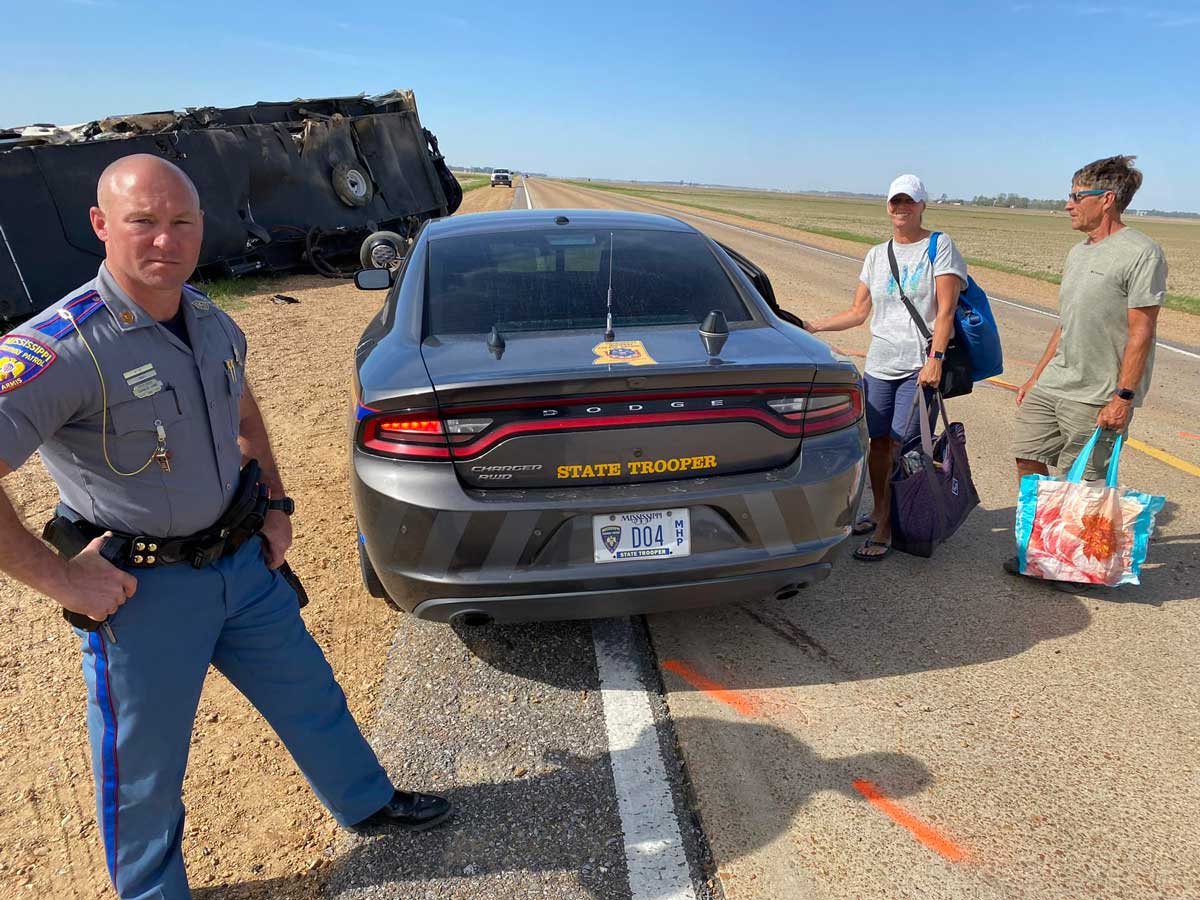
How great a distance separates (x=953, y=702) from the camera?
9.16 ft

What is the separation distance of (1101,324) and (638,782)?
287 cm

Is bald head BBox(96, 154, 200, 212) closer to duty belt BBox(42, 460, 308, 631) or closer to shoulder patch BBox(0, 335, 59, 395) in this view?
shoulder patch BBox(0, 335, 59, 395)

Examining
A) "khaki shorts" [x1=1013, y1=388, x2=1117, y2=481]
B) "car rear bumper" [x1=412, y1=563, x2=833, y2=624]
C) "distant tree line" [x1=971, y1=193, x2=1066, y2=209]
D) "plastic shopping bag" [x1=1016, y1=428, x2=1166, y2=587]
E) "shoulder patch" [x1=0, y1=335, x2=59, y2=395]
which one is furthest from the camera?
"distant tree line" [x1=971, y1=193, x2=1066, y2=209]

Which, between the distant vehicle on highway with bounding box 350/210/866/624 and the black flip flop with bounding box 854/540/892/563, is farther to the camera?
the black flip flop with bounding box 854/540/892/563

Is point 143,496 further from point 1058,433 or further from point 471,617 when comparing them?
point 1058,433

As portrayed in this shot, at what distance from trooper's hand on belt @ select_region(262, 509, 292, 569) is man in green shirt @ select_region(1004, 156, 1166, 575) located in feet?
10.9

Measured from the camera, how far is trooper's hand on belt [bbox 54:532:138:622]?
61.0 inches

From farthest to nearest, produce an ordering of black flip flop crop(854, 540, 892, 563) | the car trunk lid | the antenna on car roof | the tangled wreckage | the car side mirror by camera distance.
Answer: the tangled wreckage, the car side mirror, black flip flop crop(854, 540, 892, 563), the antenna on car roof, the car trunk lid

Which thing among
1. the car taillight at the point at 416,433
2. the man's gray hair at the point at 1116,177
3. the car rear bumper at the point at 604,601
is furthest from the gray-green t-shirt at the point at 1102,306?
the car taillight at the point at 416,433

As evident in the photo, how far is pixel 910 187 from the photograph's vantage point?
12.1ft

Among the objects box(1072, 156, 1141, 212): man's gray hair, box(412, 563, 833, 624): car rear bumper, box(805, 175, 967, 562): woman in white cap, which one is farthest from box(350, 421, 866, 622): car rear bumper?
box(1072, 156, 1141, 212): man's gray hair

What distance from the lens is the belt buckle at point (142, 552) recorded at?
168 cm

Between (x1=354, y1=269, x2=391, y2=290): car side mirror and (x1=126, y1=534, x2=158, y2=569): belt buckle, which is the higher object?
(x1=126, y1=534, x2=158, y2=569): belt buckle

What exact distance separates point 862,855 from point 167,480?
2.00 meters
